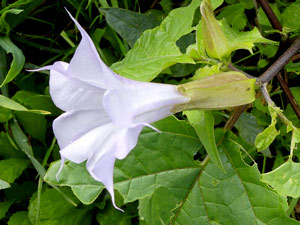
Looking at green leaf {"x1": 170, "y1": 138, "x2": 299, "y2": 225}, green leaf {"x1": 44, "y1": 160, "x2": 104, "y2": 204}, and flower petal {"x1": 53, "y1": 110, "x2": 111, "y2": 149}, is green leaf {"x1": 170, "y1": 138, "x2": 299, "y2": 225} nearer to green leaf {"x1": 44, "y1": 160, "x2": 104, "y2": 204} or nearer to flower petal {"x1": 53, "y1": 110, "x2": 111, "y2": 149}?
green leaf {"x1": 44, "y1": 160, "x2": 104, "y2": 204}

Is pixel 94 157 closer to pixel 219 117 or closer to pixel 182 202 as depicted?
pixel 182 202

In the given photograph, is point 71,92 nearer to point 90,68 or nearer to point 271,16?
point 90,68

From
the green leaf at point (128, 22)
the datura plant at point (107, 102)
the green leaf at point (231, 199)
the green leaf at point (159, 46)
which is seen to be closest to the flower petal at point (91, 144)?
the datura plant at point (107, 102)

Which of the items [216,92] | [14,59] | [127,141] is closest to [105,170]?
[127,141]

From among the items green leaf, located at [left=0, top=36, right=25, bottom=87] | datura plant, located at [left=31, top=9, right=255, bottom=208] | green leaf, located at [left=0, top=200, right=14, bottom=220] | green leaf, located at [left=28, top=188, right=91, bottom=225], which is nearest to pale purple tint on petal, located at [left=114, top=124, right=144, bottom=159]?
datura plant, located at [left=31, top=9, right=255, bottom=208]

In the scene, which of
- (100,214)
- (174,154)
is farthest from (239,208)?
(100,214)
